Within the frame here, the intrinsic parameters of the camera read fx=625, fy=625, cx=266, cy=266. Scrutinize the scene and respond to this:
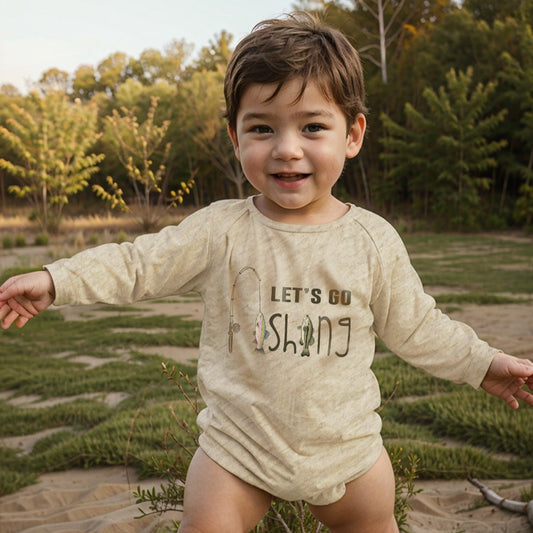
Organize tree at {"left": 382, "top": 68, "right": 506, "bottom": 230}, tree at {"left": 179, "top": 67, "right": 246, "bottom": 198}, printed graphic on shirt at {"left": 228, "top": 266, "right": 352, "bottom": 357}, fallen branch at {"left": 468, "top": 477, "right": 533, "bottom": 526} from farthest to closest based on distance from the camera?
tree at {"left": 179, "top": 67, "right": 246, "bottom": 198}
tree at {"left": 382, "top": 68, "right": 506, "bottom": 230}
fallen branch at {"left": 468, "top": 477, "right": 533, "bottom": 526}
printed graphic on shirt at {"left": 228, "top": 266, "right": 352, "bottom": 357}

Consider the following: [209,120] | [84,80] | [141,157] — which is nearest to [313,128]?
[141,157]

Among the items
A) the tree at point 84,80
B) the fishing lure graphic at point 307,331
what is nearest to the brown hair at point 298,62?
the fishing lure graphic at point 307,331

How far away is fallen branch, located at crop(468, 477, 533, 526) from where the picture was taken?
2.48 meters

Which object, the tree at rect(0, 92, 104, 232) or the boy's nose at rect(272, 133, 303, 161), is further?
the tree at rect(0, 92, 104, 232)

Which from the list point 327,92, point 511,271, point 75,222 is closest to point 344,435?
point 327,92

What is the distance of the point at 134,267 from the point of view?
152 cm

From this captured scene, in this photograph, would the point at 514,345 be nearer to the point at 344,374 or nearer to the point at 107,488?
the point at 107,488

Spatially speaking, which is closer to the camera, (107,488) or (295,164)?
(295,164)

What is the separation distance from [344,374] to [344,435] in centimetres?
14

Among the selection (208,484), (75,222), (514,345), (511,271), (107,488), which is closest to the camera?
(208,484)

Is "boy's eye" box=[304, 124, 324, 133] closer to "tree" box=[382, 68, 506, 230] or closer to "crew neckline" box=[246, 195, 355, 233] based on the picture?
"crew neckline" box=[246, 195, 355, 233]

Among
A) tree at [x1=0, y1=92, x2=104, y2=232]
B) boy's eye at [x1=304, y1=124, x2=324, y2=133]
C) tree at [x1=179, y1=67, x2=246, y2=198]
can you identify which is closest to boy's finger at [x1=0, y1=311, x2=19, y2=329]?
boy's eye at [x1=304, y1=124, x2=324, y2=133]

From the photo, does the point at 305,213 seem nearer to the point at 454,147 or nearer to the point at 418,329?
the point at 418,329

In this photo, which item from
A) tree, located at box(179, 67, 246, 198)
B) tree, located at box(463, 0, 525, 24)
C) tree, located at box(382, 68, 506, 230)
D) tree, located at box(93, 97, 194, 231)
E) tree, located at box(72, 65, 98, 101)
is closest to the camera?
tree, located at box(93, 97, 194, 231)
